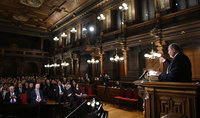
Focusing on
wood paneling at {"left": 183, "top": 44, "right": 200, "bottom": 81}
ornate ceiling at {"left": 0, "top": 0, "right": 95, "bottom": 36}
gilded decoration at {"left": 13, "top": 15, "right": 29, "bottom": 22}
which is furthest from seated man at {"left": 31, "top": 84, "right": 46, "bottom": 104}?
gilded decoration at {"left": 13, "top": 15, "right": 29, "bottom": 22}

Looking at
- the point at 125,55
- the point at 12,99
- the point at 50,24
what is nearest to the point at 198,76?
the point at 125,55

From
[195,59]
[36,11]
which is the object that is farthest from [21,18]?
[195,59]

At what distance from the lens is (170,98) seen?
203cm

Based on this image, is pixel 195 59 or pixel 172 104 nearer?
pixel 172 104

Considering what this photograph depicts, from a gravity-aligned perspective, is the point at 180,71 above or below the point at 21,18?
below

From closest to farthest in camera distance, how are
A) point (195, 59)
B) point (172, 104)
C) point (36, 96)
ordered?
1. point (172, 104)
2. point (36, 96)
3. point (195, 59)

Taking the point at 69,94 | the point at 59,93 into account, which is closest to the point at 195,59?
the point at 69,94

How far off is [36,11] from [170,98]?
64.5 feet

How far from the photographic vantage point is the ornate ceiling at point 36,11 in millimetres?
15086

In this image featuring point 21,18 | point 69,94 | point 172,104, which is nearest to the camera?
point 172,104

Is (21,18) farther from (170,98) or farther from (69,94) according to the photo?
(170,98)

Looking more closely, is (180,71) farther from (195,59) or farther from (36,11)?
(36,11)

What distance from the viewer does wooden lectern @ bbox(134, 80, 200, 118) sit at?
1.82m

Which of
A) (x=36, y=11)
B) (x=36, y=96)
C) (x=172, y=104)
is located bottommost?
(x=36, y=96)
